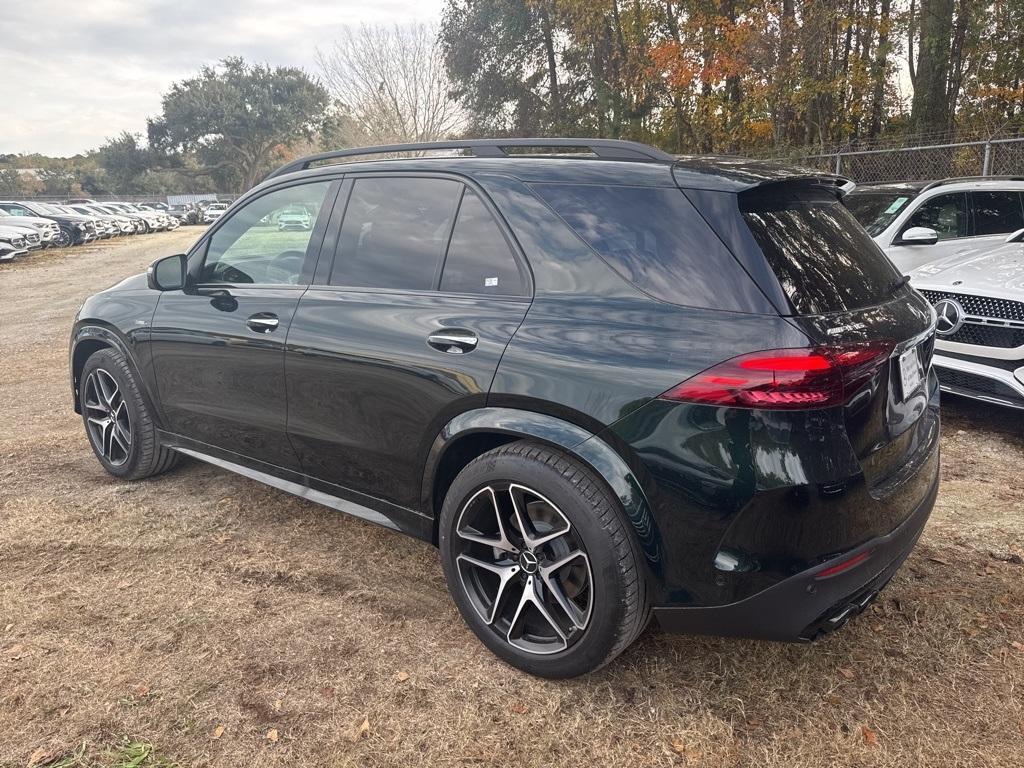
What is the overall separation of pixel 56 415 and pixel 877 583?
6027 millimetres

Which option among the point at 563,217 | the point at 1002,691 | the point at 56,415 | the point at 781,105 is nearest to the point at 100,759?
the point at 563,217

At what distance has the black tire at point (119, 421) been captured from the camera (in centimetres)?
411

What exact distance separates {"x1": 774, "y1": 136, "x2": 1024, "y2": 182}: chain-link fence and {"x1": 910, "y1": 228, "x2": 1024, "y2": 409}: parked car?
6.94m

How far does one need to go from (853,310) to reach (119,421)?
3913 millimetres

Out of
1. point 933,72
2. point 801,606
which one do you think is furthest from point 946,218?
point 933,72

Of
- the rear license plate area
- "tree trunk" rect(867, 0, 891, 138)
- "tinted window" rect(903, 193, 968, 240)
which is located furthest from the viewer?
"tree trunk" rect(867, 0, 891, 138)

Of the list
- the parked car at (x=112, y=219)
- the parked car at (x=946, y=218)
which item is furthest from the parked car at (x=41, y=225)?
the parked car at (x=946, y=218)

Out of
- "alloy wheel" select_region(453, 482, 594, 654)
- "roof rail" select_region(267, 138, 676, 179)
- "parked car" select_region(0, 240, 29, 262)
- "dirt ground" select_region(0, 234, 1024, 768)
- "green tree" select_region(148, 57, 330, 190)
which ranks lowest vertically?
"dirt ground" select_region(0, 234, 1024, 768)

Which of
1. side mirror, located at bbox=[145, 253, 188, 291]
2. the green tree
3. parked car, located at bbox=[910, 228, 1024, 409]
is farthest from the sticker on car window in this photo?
the green tree

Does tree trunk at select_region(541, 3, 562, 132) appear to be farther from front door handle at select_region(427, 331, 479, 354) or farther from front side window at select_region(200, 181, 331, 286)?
front door handle at select_region(427, 331, 479, 354)

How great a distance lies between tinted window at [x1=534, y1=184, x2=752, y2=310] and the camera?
2170mm

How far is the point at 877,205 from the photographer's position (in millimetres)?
7152

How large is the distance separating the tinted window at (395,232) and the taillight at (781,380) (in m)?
1.20

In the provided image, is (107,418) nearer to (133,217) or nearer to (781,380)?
(781,380)
